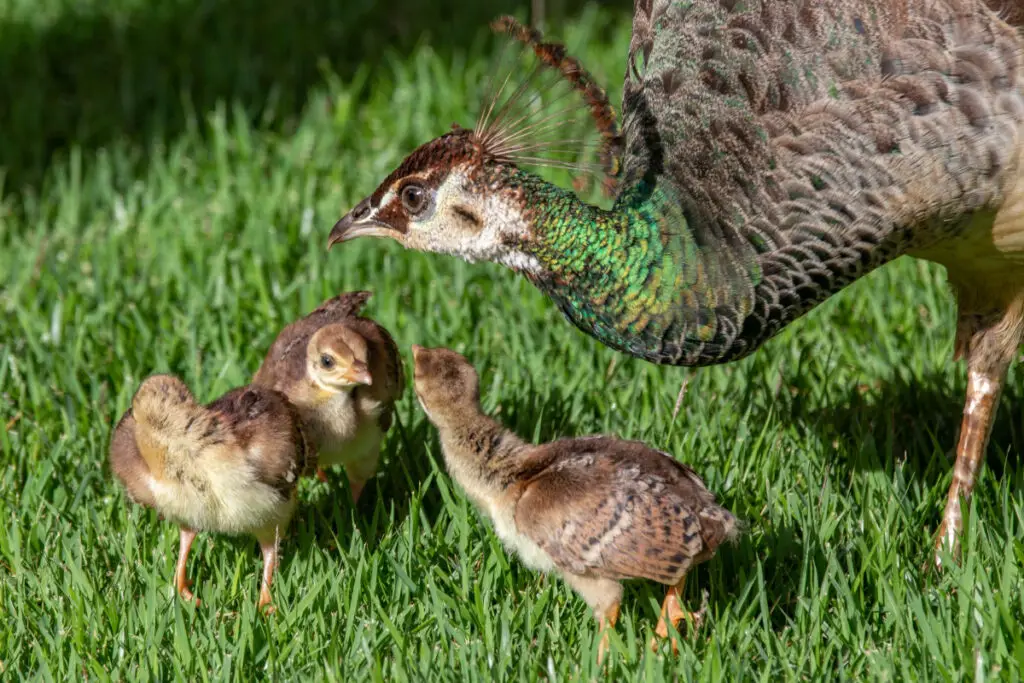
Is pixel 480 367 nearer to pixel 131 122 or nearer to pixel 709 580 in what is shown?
pixel 709 580

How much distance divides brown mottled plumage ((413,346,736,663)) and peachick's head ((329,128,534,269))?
0.35 metres

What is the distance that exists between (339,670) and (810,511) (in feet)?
4.76

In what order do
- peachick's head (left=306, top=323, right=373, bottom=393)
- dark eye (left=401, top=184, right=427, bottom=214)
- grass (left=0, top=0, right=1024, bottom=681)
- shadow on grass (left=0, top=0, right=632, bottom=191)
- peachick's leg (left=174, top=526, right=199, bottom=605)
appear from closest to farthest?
grass (left=0, top=0, right=1024, bottom=681) → dark eye (left=401, top=184, right=427, bottom=214) → peachick's leg (left=174, top=526, right=199, bottom=605) → peachick's head (left=306, top=323, right=373, bottom=393) → shadow on grass (left=0, top=0, right=632, bottom=191)

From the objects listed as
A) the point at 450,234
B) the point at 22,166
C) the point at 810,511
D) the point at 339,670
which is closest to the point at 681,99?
the point at 450,234

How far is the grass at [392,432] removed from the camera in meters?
3.65

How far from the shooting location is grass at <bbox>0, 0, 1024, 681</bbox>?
12.0 feet

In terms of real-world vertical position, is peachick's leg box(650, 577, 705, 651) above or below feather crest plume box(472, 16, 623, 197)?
below

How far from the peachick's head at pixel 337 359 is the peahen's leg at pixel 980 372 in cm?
180

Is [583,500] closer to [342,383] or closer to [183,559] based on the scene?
[342,383]

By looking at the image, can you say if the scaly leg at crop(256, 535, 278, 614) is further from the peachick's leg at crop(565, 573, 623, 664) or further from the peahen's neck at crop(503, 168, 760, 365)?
the peahen's neck at crop(503, 168, 760, 365)

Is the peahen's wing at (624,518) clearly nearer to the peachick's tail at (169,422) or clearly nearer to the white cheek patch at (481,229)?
the white cheek patch at (481,229)

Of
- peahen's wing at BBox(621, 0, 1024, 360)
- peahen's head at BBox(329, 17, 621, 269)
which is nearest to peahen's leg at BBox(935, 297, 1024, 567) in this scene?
peahen's wing at BBox(621, 0, 1024, 360)

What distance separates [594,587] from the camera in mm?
3668

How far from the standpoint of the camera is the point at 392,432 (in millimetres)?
4875
